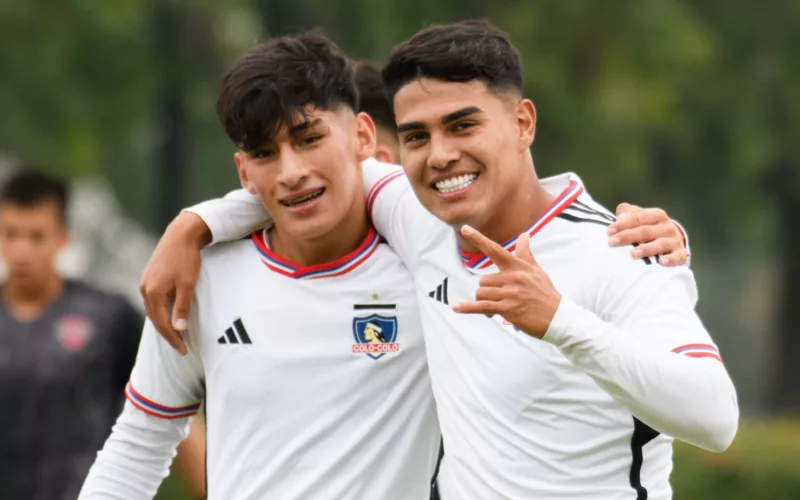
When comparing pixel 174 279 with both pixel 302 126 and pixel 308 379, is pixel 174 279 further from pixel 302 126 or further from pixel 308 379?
pixel 302 126

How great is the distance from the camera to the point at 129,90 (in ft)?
47.3

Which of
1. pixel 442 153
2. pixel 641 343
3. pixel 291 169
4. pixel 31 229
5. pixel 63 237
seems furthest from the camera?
pixel 63 237

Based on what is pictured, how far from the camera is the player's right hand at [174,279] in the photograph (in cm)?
441

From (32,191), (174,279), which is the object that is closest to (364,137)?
(174,279)

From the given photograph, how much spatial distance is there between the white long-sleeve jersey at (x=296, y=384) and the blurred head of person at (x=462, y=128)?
491 mm

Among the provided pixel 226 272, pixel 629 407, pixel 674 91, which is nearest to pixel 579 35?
pixel 674 91

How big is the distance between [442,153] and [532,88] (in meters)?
9.74

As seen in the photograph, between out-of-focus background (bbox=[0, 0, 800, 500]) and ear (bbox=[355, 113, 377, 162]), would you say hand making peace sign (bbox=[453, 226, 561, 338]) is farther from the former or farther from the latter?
out-of-focus background (bbox=[0, 0, 800, 500])

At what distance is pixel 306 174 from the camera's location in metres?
4.25

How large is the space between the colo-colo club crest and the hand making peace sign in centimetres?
81

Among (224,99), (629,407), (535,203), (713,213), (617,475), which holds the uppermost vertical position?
(224,99)

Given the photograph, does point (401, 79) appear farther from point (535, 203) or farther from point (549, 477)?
point (549, 477)

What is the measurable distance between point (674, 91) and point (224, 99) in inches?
420

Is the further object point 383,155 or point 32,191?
point 32,191
